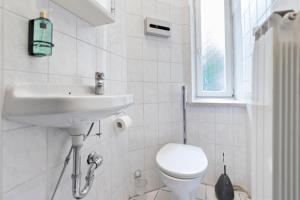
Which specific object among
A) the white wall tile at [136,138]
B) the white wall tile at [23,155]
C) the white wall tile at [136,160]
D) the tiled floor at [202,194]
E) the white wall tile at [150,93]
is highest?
the white wall tile at [150,93]

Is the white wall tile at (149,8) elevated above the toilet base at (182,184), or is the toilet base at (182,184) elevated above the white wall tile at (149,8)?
the white wall tile at (149,8)

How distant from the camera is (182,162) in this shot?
121 centimetres

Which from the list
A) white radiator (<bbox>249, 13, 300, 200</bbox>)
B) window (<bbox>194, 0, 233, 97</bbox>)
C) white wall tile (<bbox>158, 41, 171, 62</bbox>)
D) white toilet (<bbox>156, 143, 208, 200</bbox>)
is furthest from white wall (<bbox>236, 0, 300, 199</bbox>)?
white wall tile (<bbox>158, 41, 171, 62</bbox>)

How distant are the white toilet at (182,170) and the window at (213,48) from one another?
0.86 metres

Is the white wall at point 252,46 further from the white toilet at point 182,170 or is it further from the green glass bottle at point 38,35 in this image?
the green glass bottle at point 38,35

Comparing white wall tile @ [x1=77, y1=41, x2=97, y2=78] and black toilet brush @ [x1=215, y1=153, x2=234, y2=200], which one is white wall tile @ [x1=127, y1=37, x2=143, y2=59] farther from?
black toilet brush @ [x1=215, y1=153, x2=234, y2=200]

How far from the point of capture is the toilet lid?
3.56 ft

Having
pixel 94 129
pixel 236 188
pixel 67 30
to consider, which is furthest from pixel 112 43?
pixel 236 188

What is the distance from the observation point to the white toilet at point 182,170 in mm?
1078

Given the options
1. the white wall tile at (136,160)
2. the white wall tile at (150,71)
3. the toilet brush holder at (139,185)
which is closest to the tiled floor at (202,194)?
the toilet brush holder at (139,185)

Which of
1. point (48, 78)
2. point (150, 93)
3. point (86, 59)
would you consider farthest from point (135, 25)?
point (48, 78)

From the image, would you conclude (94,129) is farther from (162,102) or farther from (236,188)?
(236,188)

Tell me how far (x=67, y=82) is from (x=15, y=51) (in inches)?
10.8

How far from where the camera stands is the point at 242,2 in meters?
1.61
